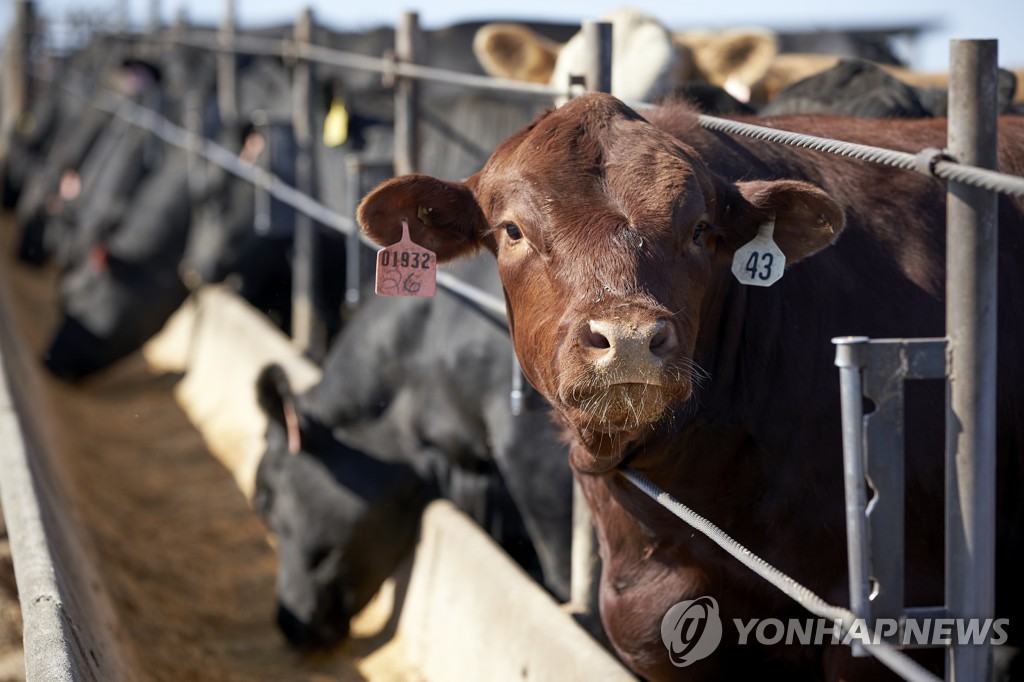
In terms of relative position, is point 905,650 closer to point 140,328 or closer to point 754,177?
point 754,177

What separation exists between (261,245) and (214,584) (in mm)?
3684

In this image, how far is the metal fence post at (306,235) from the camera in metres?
6.67

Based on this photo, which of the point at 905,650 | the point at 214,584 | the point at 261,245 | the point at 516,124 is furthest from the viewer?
the point at 261,245

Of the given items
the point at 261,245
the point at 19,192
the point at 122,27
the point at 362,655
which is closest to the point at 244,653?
the point at 362,655

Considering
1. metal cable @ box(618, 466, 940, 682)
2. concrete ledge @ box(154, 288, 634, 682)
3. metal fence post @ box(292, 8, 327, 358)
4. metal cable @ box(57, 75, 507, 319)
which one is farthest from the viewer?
metal fence post @ box(292, 8, 327, 358)

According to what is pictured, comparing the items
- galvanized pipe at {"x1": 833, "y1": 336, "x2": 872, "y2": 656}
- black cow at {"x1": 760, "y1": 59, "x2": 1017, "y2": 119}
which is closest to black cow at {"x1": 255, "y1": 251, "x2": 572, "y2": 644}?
black cow at {"x1": 760, "y1": 59, "x2": 1017, "y2": 119}

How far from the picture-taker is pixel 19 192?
1559cm

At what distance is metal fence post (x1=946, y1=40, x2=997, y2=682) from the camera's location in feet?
5.32

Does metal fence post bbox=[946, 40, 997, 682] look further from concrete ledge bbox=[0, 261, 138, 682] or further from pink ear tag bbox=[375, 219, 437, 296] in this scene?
concrete ledge bbox=[0, 261, 138, 682]

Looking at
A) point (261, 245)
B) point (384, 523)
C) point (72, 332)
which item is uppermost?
point (261, 245)

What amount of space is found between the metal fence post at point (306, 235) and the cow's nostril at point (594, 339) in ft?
15.4

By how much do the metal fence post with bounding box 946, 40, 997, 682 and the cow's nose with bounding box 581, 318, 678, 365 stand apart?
1.53 ft

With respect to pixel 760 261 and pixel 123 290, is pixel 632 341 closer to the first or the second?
pixel 760 261

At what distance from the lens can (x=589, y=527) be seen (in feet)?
10.6
